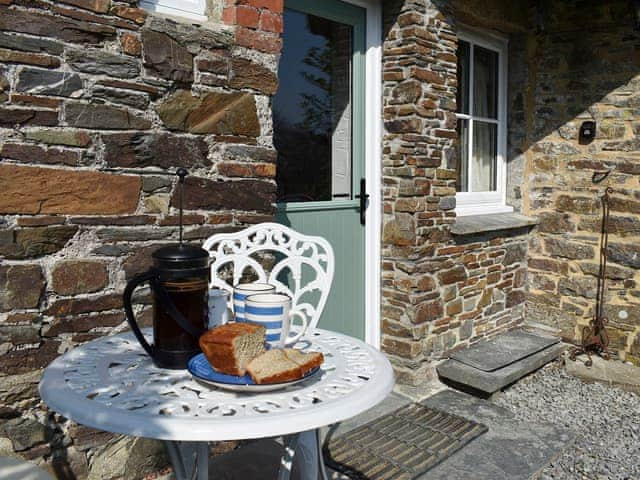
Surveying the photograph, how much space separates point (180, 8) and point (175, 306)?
62.2 inches

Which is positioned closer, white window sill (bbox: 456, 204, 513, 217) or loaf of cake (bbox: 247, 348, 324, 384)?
loaf of cake (bbox: 247, 348, 324, 384)

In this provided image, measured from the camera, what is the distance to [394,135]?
3787 mm

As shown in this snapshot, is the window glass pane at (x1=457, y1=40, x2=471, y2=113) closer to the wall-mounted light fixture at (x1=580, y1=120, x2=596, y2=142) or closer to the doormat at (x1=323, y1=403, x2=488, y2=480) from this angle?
the wall-mounted light fixture at (x1=580, y1=120, x2=596, y2=142)

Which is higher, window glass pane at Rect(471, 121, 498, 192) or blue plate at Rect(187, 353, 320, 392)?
window glass pane at Rect(471, 121, 498, 192)

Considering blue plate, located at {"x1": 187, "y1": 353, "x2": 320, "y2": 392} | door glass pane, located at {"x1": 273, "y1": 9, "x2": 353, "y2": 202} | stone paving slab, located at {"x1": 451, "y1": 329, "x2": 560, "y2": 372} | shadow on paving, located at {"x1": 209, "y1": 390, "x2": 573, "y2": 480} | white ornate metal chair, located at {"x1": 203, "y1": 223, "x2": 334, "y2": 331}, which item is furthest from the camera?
stone paving slab, located at {"x1": 451, "y1": 329, "x2": 560, "y2": 372}

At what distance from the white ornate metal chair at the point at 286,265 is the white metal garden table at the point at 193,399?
1cm

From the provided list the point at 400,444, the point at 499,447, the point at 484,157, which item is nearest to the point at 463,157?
the point at 484,157

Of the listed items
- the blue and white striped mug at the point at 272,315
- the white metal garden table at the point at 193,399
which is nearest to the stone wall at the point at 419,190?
the white metal garden table at the point at 193,399

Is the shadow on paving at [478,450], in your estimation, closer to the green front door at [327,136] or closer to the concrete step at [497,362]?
the concrete step at [497,362]

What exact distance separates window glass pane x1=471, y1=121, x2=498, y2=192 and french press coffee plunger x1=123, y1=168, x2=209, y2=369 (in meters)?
3.49

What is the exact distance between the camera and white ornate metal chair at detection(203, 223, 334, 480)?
180 centimetres

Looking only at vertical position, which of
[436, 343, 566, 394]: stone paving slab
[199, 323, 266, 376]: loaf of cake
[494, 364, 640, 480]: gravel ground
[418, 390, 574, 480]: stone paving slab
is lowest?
[494, 364, 640, 480]: gravel ground

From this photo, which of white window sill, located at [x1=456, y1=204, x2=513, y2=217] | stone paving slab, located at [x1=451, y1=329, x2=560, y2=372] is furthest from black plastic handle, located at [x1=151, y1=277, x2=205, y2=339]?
white window sill, located at [x1=456, y1=204, x2=513, y2=217]

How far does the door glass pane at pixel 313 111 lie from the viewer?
135 inches
